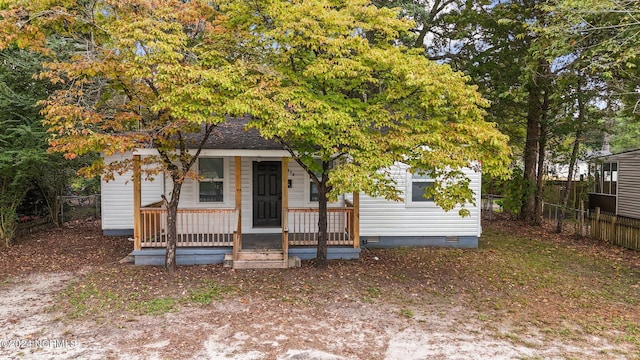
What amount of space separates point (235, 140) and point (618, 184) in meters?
15.6

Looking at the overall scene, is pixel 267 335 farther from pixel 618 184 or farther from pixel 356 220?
pixel 618 184

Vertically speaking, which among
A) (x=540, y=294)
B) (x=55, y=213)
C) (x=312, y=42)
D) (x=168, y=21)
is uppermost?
(x=168, y=21)

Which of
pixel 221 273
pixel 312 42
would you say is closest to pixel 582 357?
pixel 312 42

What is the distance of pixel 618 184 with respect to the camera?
1589cm

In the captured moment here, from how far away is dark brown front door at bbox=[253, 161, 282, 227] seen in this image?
10742 mm

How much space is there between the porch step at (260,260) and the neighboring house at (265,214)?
14 cm

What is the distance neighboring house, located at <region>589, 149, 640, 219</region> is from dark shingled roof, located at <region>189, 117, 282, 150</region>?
14272mm

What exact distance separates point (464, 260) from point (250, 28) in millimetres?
7454

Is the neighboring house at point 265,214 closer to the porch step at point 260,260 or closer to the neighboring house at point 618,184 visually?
the porch step at point 260,260

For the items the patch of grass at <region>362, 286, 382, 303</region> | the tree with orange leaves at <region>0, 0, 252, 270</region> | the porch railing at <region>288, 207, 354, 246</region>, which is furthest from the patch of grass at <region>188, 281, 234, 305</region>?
the patch of grass at <region>362, 286, 382, 303</region>

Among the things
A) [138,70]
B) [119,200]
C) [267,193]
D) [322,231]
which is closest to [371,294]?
[322,231]

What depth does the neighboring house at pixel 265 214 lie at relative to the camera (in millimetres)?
9258

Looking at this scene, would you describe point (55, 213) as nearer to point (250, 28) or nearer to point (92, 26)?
point (92, 26)

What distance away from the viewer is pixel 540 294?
24.0ft
